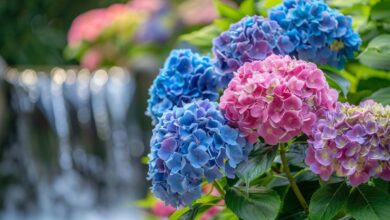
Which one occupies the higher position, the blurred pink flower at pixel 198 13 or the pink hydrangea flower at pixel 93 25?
the pink hydrangea flower at pixel 93 25

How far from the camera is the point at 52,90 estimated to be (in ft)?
13.6

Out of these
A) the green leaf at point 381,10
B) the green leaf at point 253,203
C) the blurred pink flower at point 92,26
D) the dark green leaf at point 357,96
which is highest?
the green leaf at point 381,10

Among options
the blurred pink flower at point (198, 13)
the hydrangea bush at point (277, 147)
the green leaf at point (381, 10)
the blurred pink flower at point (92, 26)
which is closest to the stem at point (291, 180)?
the hydrangea bush at point (277, 147)

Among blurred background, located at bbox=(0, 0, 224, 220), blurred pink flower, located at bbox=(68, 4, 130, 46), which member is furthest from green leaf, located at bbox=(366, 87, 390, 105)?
blurred pink flower, located at bbox=(68, 4, 130, 46)

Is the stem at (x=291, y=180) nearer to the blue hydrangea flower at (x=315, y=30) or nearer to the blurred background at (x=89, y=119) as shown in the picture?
the blue hydrangea flower at (x=315, y=30)

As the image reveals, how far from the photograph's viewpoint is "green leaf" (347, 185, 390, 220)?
100 centimetres

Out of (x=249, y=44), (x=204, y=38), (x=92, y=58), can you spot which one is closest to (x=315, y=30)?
(x=249, y=44)

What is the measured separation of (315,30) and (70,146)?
3.13m

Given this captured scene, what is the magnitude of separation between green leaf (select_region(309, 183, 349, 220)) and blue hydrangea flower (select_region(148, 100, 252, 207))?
0.10 meters

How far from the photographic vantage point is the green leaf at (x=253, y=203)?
3.33 feet

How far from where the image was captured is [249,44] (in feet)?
3.79

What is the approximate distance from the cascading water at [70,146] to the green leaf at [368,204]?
122 inches

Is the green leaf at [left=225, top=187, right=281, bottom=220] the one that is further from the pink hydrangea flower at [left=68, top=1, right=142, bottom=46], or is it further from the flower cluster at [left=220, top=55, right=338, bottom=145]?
the pink hydrangea flower at [left=68, top=1, right=142, bottom=46]

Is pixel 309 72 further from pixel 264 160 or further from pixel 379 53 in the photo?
pixel 379 53
